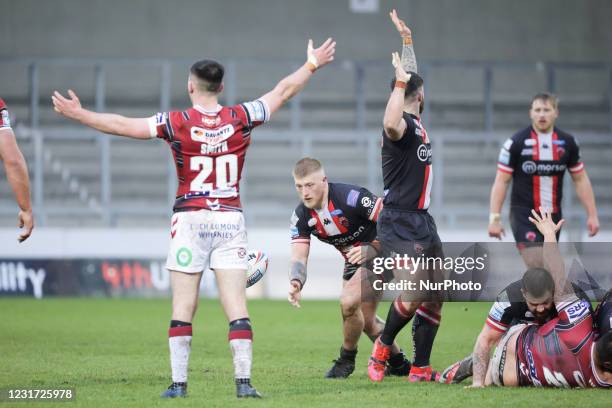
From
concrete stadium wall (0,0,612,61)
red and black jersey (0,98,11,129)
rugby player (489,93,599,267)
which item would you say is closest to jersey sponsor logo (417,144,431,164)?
rugby player (489,93,599,267)

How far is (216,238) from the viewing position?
275 inches

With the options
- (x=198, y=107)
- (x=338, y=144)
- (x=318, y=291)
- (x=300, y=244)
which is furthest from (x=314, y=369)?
(x=338, y=144)

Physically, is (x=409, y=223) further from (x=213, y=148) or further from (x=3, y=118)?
(x=3, y=118)

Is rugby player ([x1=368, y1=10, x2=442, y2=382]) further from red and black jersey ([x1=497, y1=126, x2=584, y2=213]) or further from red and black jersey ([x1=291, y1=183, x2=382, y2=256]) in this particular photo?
red and black jersey ([x1=497, y1=126, x2=584, y2=213])

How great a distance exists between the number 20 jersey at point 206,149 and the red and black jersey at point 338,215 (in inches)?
58.5

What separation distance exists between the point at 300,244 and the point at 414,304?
3.29 feet

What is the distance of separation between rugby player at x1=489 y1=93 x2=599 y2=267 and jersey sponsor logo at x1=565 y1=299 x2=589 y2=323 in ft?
9.76

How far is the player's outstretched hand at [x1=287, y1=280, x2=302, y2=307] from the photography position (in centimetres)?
776

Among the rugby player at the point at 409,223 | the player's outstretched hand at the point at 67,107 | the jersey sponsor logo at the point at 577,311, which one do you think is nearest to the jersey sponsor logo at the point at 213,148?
the player's outstretched hand at the point at 67,107

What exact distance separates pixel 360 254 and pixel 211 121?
5.82ft

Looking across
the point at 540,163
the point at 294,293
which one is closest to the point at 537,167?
the point at 540,163

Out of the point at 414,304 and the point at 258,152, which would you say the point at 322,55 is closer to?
the point at 414,304

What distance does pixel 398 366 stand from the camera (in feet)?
28.3

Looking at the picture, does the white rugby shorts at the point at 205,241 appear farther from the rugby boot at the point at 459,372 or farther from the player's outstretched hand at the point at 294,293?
the rugby boot at the point at 459,372
